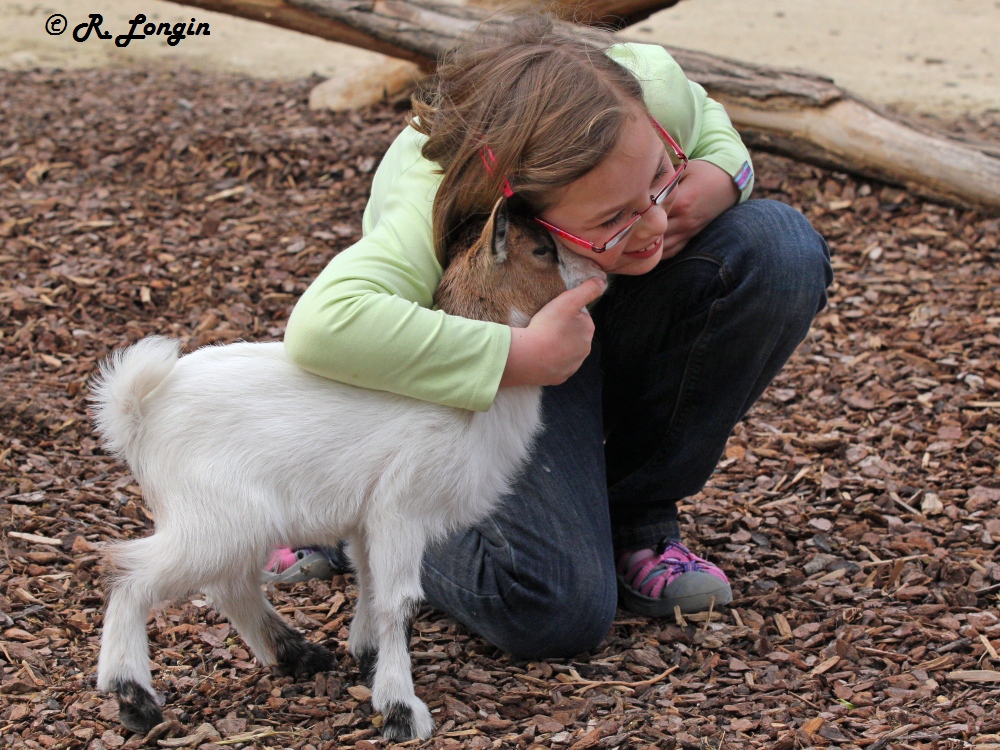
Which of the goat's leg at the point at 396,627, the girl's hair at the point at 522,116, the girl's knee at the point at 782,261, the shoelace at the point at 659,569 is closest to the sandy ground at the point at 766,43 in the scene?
the girl's knee at the point at 782,261

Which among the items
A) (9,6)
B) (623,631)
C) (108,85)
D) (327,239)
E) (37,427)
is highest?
(9,6)

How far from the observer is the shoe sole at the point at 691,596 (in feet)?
9.37

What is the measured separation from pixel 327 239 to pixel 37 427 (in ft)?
5.31

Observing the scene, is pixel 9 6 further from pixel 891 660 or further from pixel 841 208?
pixel 891 660

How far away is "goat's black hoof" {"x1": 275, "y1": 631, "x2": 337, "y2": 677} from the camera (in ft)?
8.20

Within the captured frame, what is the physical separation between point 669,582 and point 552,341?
92 centimetres

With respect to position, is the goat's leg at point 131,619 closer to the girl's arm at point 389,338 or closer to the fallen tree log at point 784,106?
the girl's arm at point 389,338

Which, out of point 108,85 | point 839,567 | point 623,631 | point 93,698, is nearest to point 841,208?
point 839,567

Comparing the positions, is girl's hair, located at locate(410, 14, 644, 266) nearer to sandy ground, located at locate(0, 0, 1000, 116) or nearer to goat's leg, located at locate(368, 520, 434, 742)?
goat's leg, located at locate(368, 520, 434, 742)

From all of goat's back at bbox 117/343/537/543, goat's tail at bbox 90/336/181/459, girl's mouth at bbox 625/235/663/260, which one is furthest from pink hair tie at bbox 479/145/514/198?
goat's tail at bbox 90/336/181/459

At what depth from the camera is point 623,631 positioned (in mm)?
2852

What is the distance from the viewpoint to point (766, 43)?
9.52 m

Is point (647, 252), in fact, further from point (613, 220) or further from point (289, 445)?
point (289, 445)

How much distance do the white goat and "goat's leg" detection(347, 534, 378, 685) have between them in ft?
0.34
